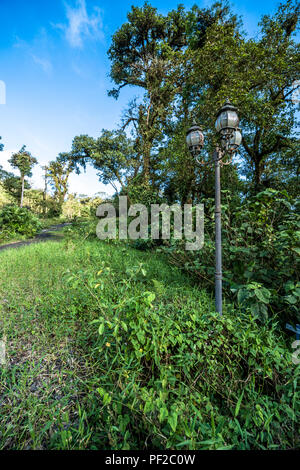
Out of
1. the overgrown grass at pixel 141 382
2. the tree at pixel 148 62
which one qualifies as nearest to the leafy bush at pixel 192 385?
the overgrown grass at pixel 141 382

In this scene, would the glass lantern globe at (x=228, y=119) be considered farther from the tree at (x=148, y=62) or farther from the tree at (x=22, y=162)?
the tree at (x=22, y=162)

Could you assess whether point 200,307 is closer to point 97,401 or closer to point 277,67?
point 97,401

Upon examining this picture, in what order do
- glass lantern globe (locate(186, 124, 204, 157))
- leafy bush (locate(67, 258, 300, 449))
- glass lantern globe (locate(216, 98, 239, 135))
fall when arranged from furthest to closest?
glass lantern globe (locate(186, 124, 204, 157)) < glass lantern globe (locate(216, 98, 239, 135)) < leafy bush (locate(67, 258, 300, 449))

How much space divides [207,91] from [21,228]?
9054 mm

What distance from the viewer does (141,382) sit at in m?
1.28

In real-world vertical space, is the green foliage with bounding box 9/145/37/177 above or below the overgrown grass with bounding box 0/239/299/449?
above

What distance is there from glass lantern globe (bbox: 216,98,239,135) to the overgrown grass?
1806mm

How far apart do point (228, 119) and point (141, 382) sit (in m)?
2.54

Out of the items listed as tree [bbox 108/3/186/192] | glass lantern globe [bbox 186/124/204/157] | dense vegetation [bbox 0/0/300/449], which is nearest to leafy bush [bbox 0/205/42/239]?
dense vegetation [bbox 0/0/300/449]

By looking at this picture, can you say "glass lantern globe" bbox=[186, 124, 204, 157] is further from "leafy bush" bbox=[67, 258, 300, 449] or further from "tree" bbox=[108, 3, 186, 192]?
"tree" bbox=[108, 3, 186, 192]

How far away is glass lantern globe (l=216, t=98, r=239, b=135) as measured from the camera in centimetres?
197

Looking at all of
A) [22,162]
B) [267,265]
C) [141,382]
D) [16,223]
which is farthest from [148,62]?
[22,162]
